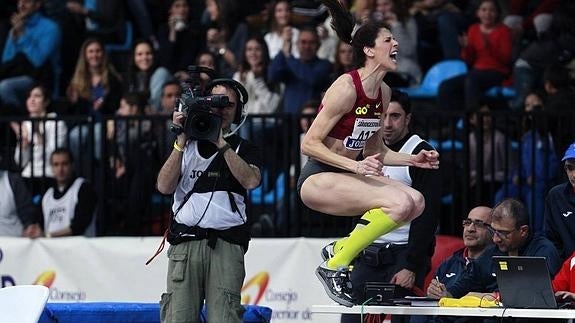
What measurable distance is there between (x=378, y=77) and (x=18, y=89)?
24.6 feet

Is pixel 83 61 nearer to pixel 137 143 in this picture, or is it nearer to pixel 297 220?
pixel 137 143

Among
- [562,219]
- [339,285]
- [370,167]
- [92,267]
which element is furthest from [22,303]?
[92,267]

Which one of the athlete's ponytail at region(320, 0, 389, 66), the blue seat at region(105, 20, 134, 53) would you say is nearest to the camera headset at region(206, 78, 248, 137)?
the athlete's ponytail at region(320, 0, 389, 66)

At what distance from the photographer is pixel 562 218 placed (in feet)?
34.9

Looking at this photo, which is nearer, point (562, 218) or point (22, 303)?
point (22, 303)

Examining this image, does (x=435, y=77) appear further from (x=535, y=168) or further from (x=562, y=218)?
(x=562, y=218)

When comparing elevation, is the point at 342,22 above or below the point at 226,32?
below

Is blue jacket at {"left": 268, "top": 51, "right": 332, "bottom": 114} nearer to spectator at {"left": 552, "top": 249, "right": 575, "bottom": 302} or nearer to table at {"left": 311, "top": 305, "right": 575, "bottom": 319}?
spectator at {"left": 552, "top": 249, "right": 575, "bottom": 302}

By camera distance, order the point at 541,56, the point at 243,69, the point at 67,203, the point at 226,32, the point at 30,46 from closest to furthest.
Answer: the point at 67,203, the point at 541,56, the point at 243,69, the point at 226,32, the point at 30,46

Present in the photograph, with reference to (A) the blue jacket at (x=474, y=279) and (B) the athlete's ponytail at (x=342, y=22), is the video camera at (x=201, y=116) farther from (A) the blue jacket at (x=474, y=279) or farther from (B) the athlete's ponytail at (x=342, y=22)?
(A) the blue jacket at (x=474, y=279)

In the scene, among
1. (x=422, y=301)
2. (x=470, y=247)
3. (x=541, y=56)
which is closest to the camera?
(x=422, y=301)

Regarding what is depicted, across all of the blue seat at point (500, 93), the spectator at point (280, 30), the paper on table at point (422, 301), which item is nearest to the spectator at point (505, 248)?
the paper on table at point (422, 301)

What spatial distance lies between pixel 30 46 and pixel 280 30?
286 centimetres

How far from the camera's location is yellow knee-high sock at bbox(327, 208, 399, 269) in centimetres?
934
